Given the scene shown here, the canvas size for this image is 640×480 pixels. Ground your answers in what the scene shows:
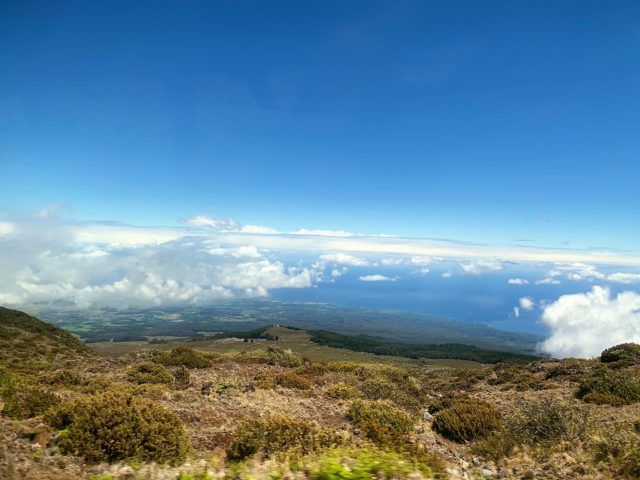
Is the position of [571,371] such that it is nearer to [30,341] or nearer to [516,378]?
[516,378]

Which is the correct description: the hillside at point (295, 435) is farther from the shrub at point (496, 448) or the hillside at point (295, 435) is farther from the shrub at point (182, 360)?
the shrub at point (182, 360)

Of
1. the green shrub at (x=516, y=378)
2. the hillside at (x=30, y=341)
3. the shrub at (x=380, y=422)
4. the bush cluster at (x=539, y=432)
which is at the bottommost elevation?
the hillside at (x=30, y=341)

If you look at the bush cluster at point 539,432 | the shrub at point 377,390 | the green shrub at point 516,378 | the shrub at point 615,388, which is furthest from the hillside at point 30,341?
the shrub at point 615,388

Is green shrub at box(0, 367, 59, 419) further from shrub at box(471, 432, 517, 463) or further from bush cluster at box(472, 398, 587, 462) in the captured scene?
bush cluster at box(472, 398, 587, 462)

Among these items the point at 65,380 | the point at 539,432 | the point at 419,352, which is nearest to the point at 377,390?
the point at 539,432

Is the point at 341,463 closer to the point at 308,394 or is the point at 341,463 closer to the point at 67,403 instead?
the point at 67,403

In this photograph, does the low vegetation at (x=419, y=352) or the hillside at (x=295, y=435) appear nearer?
the hillside at (x=295, y=435)
